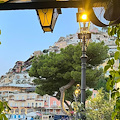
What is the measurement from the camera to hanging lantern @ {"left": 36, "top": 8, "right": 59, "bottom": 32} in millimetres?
1838

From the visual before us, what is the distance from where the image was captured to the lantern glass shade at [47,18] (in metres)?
1.84

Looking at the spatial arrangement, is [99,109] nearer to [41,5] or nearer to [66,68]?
[41,5]

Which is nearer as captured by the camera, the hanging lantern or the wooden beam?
the wooden beam

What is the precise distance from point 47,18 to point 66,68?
14988mm

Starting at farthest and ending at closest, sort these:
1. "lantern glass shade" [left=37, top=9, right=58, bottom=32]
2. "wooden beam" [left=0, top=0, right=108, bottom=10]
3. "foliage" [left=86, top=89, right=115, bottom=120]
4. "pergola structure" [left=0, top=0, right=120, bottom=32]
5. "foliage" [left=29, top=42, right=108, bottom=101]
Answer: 1. "foliage" [left=29, top=42, right=108, bottom=101]
2. "foliage" [left=86, top=89, right=115, bottom=120]
3. "lantern glass shade" [left=37, top=9, right=58, bottom=32]
4. "wooden beam" [left=0, top=0, right=108, bottom=10]
5. "pergola structure" [left=0, top=0, right=120, bottom=32]

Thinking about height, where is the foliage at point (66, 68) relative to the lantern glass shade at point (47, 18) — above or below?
below

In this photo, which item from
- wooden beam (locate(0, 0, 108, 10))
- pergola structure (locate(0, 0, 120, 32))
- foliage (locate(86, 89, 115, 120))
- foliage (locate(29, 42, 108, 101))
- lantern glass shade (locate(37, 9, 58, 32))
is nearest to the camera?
pergola structure (locate(0, 0, 120, 32))

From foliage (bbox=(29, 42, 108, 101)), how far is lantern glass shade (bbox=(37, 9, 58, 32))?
1314 centimetres

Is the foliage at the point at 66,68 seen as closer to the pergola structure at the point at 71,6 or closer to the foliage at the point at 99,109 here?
the foliage at the point at 99,109

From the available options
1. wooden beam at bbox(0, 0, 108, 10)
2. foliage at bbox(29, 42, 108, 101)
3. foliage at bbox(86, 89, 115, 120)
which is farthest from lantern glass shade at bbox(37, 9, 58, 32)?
foliage at bbox(29, 42, 108, 101)

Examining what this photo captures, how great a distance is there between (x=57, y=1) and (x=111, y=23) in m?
0.49

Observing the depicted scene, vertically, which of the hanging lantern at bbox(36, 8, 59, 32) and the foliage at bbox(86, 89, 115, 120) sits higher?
the hanging lantern at bbox(36, 8, 59, 32)

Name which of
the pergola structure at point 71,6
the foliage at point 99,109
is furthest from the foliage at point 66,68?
the pergola structure at point 71,6

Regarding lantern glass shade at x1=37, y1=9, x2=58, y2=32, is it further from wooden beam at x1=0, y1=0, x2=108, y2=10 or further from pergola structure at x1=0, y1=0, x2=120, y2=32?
wooden beam at x1=0, y1=0, x2=108, y2=10
